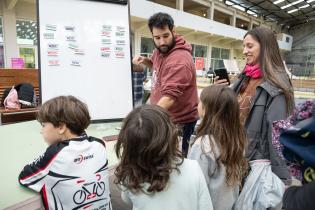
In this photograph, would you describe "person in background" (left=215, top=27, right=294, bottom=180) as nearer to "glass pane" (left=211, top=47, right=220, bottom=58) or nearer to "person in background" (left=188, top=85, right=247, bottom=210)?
"person in background" (left=188, top=85, right=247, bottom=210)

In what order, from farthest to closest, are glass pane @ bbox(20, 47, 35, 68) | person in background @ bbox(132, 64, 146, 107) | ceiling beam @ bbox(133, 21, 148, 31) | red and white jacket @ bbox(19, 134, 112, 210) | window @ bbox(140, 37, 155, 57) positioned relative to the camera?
window @ bbox(140, 37, 155, 57)
ceiling beam @ bbox(133, 21, 148, 31)
glass pane @ bbox(20, 47, 35, 68)
person in background @ bbox(132, 64, 146, 107)
red and white jacket @ bbox(19, 134, 112, 210)

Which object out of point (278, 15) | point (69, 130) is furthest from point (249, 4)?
point (69, 130)

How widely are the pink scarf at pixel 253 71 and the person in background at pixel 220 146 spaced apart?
31cm

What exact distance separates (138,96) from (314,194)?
1740mm

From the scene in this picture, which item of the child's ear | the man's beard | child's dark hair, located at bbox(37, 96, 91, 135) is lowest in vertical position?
the child's ear

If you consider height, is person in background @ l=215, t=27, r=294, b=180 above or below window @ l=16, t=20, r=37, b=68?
below

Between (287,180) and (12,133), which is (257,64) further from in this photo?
(12,133)

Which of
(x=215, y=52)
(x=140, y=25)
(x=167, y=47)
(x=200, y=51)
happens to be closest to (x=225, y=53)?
(x=215, y=52)

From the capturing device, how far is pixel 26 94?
10.1 feet

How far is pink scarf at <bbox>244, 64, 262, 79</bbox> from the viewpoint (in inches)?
55.2

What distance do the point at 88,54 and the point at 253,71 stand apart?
40.9 inches

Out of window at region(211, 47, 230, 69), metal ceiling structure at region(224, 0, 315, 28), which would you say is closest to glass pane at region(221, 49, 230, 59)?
window at region(211, 47, 230, 69)

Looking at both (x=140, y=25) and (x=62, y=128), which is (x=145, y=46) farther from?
(x=62, y=128)

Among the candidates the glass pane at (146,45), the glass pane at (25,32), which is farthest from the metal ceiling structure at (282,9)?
the glass pane at (25,32)
